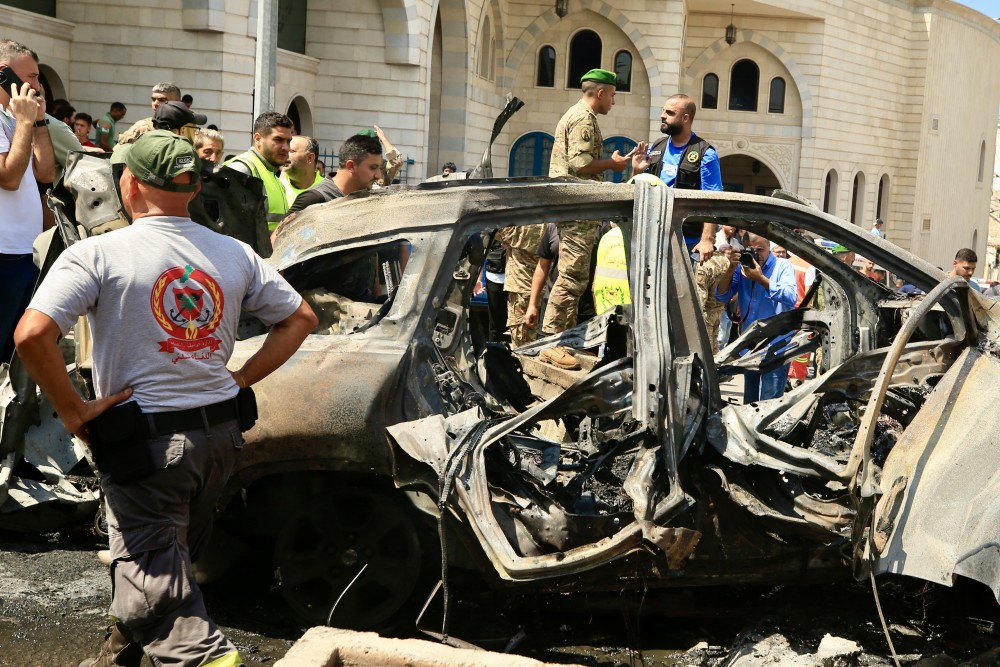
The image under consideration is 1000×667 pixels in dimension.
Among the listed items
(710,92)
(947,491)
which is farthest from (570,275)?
(710,92)

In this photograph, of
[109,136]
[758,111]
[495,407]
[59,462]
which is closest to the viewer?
[495,407]

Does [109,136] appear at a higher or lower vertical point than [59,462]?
higher

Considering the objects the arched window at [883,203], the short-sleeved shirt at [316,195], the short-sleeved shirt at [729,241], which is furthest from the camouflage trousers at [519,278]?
the arched window at [883,203]

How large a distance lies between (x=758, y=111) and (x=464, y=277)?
31965 mm

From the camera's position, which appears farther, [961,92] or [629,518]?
[961,92]

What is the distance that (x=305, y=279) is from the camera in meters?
4.27

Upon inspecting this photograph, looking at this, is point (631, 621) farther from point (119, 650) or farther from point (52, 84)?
point (52, 84)

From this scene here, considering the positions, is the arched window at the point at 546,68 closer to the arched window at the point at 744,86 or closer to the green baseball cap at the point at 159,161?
the arched window at the point at 744,86

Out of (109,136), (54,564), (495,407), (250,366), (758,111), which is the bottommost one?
(54,564)

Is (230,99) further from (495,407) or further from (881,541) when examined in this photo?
(881,541)

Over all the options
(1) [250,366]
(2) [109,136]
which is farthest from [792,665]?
(2) [109,136]

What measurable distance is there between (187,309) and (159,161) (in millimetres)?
417

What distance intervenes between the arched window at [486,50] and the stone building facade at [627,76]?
14 cm

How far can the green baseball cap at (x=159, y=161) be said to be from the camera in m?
3.03
